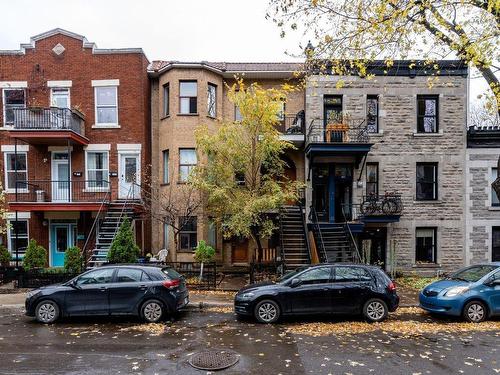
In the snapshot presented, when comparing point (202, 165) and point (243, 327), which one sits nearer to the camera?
point (243, 327)

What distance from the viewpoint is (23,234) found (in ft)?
59.3

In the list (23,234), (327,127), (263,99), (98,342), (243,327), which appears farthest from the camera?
(23,234)

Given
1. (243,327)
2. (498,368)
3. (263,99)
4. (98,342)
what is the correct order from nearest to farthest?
(498,368) → (98,342) → (243,327) → (263,99)

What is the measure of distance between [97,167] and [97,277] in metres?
9.97

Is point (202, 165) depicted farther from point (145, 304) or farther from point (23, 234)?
point (23, 234)

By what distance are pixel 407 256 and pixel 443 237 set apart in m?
1.98

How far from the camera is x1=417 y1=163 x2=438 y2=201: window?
56.4ft

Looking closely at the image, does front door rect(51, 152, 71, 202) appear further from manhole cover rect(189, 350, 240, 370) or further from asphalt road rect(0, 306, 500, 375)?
manhole cover rect(189, 350, 240, 370)

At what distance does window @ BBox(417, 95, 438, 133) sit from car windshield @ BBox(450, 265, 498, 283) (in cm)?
891

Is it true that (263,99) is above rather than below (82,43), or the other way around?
below

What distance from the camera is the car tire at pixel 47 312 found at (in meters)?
9.38

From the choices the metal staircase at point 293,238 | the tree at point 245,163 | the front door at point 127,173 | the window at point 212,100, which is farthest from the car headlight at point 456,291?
the front door at point 127,173

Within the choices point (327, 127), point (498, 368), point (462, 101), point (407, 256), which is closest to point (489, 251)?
point (407, 256)

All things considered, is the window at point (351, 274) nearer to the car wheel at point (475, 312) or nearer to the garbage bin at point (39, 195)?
the car wheel at point (475, 312)
